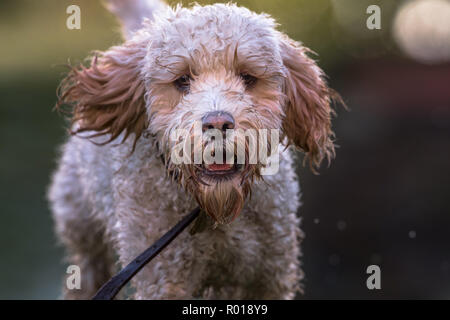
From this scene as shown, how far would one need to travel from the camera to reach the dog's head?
3.16 metres

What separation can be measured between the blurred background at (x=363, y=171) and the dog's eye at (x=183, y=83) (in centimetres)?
162

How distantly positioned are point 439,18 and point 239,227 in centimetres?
424

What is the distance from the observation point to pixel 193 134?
308 centimetres

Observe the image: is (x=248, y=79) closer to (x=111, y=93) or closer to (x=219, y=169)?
(x=219, y=169)

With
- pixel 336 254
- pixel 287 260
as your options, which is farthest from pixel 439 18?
pixel 287 260

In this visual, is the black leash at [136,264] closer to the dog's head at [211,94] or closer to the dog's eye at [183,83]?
the dog's head at [211,94]

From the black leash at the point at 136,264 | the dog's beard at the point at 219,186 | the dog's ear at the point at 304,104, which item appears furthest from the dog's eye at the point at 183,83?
the black leash at the point at 136,264

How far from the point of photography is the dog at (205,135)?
3.26 metres

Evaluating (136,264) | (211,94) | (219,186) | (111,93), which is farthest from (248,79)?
(136,264)

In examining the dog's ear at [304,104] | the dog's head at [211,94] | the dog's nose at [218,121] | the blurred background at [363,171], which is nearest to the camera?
the dog's nose at [218,121]

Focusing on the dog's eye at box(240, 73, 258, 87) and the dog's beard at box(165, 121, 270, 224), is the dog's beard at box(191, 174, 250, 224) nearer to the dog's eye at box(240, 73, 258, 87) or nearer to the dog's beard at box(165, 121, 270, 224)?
the dog's beard at box(165, 121, 270, 224)

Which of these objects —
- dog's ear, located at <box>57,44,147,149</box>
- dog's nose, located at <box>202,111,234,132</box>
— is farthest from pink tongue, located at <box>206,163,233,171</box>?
dog's ear, located at <box>57,44,147,149</box>

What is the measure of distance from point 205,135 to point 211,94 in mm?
250

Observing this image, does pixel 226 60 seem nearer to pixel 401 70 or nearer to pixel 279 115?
pixel 279 115
